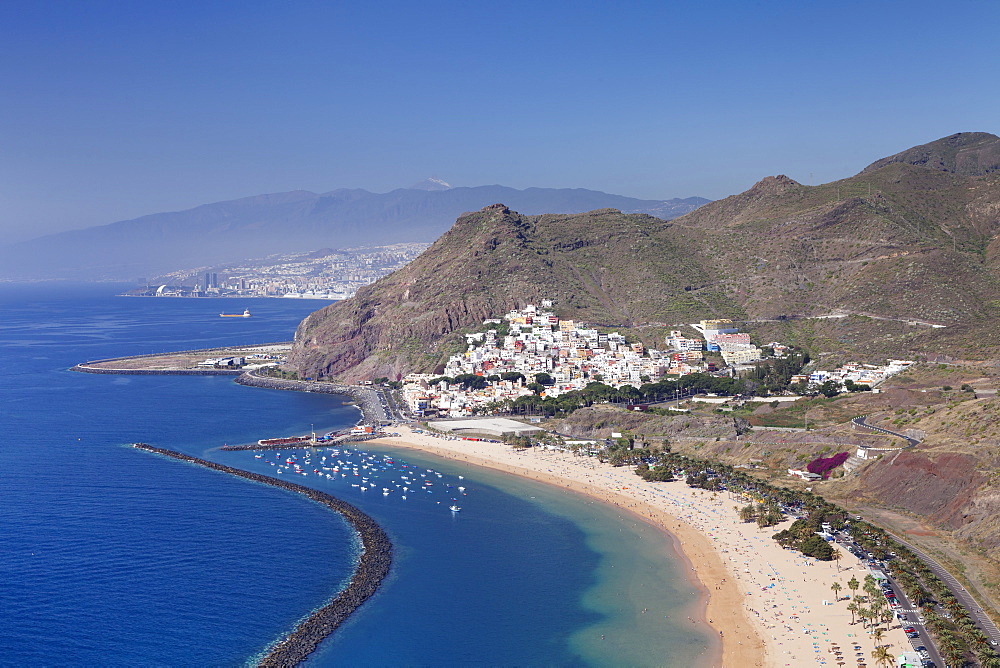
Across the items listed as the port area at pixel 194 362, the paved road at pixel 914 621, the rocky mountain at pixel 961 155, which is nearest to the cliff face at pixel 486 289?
the port area at pixel 194 362

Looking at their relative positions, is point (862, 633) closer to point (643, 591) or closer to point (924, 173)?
point (643, 591)

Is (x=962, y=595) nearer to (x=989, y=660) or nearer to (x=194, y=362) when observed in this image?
(x=989, y=660)

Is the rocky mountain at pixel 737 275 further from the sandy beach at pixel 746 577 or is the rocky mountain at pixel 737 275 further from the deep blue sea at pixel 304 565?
the deep blue sea at pixel 304 565

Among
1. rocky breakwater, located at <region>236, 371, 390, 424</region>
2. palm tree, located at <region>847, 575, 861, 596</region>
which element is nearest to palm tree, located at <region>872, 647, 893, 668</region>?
palm tree, located at <region>847, 575, 861, 596</region>

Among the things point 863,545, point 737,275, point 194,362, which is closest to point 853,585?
point 863,545

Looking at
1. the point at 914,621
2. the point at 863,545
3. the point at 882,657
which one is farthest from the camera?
the point at 863,545

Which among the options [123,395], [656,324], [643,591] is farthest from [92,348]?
[643,591]
